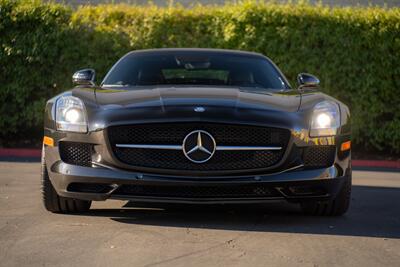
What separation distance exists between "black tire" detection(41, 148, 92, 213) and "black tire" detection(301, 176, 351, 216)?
1.71m

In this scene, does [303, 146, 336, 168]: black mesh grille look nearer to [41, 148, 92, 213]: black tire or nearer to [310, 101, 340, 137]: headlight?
[310, 101, 340, 137]: headlight

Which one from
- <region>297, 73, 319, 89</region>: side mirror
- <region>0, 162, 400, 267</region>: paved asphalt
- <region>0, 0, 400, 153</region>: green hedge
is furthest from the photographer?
<region>0, 0, 400, 153</region>: green hedge

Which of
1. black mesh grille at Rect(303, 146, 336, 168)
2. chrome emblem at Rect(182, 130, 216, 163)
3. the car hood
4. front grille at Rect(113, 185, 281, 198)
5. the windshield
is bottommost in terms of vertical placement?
front grille at Rect(113, 185, 281, 198)

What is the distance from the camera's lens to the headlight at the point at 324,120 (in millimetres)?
6742

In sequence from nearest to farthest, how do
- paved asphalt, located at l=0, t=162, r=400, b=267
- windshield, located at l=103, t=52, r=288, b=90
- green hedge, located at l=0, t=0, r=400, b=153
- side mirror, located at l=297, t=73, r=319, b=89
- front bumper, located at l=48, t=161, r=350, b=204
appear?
paved asphalt, located at l=0, t=162, r=400, b=267, front bumper, located at l=48, t=161, r=350, b=204, windshield, located at l=103, t=52, r=288, b=90, side mirror, located at l=297, t=73, r=319, b=89, green hedge, located at l=0, t=0, r=400, b=153

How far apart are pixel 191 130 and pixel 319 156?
0.97m

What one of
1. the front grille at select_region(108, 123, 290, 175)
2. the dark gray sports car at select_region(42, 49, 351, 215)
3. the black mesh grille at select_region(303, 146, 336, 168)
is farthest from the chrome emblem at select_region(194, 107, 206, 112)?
the black mesh grille at select_region(303, 146, 336, 168)

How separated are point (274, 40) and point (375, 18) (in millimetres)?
1536

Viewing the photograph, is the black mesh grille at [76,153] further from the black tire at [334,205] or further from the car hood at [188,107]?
Answer: the black tire at [334,205]

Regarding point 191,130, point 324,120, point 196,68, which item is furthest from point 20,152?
point 324,120

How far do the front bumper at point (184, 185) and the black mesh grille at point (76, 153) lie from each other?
0.05m

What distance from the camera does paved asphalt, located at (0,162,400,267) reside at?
5.46 m

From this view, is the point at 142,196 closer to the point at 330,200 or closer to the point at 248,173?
the point at 248,173

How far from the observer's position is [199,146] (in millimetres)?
6496
